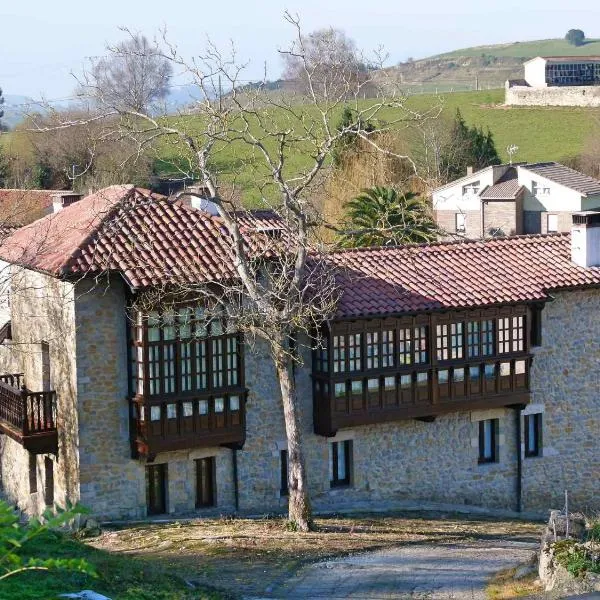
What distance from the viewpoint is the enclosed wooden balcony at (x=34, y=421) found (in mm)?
24844

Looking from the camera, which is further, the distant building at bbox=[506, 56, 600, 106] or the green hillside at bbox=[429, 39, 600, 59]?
the green hillside at bbox=[429, 39, 600, 59]

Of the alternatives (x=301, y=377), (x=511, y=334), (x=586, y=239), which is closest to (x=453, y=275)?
(x=511, y=334)

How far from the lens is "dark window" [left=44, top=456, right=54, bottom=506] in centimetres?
2584

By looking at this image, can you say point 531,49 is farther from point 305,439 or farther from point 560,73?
point 305,439

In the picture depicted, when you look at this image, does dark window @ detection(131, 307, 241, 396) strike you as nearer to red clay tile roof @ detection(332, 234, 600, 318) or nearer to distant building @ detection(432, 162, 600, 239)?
red clay tile roof @ detection(332, 234, 600, 318)

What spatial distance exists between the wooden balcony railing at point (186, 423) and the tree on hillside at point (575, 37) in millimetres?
165293

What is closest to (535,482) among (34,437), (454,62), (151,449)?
(151,449)

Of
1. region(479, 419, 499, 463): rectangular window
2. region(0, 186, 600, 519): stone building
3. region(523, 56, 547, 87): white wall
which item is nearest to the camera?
region(0, 186, 600, 519): stone building

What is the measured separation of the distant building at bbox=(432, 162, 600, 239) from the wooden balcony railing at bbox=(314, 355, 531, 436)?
33.2 metres

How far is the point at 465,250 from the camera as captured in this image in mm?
28516

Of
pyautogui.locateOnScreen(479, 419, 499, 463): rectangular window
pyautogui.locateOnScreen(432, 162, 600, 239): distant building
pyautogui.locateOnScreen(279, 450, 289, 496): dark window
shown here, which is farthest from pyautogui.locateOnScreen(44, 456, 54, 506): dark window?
pyautogui.locateOnScreen(432, 162, 600, 239): distant building

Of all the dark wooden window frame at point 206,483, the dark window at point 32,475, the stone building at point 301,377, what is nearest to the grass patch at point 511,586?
the stone building at point 301,377

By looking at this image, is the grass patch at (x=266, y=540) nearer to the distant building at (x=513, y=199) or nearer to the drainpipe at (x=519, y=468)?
the drainpipe at (x=519, y=468)

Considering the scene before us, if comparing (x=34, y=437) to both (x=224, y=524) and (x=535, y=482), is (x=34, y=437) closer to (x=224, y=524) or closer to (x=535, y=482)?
(x=224, y=524)
